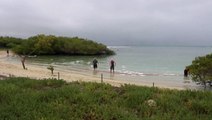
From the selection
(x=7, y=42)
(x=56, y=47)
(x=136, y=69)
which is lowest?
(x=136, y=69)

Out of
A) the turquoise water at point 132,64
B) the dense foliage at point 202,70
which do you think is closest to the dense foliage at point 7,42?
the turquoise water at point 132,64

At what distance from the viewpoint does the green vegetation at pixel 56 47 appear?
326 ft

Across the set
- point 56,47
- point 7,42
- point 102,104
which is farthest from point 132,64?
point 7,42

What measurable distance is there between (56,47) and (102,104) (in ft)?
318

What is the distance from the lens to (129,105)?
7.57 m

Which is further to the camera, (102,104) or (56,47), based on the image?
(56,47)

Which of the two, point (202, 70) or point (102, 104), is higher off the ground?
point (102, 104)

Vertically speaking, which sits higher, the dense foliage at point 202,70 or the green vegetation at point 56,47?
the green vegetation at point 56,47

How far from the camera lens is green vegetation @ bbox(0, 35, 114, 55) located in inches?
3915

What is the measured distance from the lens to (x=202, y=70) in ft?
90.5

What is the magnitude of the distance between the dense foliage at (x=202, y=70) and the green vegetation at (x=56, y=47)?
7201 cm

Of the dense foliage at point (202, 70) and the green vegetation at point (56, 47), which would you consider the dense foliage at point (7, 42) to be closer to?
the green vegetation at point (56, 47)

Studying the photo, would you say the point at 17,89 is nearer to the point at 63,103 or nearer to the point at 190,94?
the point at 63,103

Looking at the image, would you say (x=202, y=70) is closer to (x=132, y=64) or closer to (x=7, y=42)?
(x=132, y=64)
